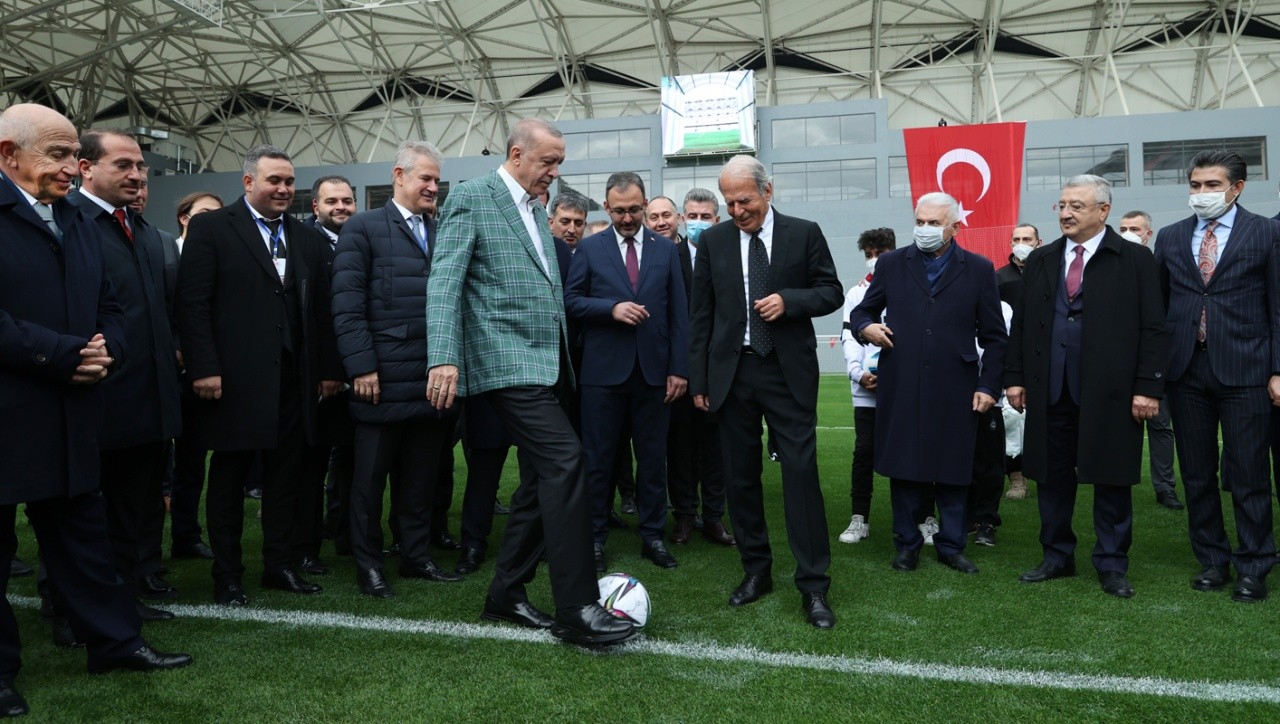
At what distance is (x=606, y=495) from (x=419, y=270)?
151cm

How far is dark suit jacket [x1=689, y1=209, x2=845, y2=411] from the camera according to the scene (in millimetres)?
3607

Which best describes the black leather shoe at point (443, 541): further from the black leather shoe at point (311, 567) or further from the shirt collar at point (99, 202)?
the shirt collar at point (99, 202)

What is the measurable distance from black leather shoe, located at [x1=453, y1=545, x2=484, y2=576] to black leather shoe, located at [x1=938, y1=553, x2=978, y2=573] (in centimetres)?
231

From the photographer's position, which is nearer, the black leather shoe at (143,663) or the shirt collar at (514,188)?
the black leather shoe at (143,663)

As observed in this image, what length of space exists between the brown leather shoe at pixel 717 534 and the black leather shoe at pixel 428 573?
1.53 m

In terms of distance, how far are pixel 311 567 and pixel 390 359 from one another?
1184 mm

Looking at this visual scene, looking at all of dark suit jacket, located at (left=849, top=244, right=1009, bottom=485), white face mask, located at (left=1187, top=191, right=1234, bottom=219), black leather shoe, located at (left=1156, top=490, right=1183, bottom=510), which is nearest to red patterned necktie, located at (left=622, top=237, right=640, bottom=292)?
dark suit jacket, located at (left=849, top=244, right=1009, bottom=485)

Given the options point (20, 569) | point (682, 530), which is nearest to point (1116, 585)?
point (682, 530)

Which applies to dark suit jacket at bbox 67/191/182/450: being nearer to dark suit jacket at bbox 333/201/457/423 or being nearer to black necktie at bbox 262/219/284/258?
black necktie at bbox 262/219/284/258

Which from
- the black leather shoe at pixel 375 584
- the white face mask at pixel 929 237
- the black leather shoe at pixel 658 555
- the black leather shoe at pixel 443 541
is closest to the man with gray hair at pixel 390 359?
the black leather shoe at pixel 375 584

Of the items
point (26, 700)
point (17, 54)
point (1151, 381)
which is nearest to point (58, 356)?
point (26, 700)

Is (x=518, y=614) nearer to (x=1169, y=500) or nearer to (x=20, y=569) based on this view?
(x=20, y=569)

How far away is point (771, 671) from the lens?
2848 mm

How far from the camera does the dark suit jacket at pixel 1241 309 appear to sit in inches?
150
